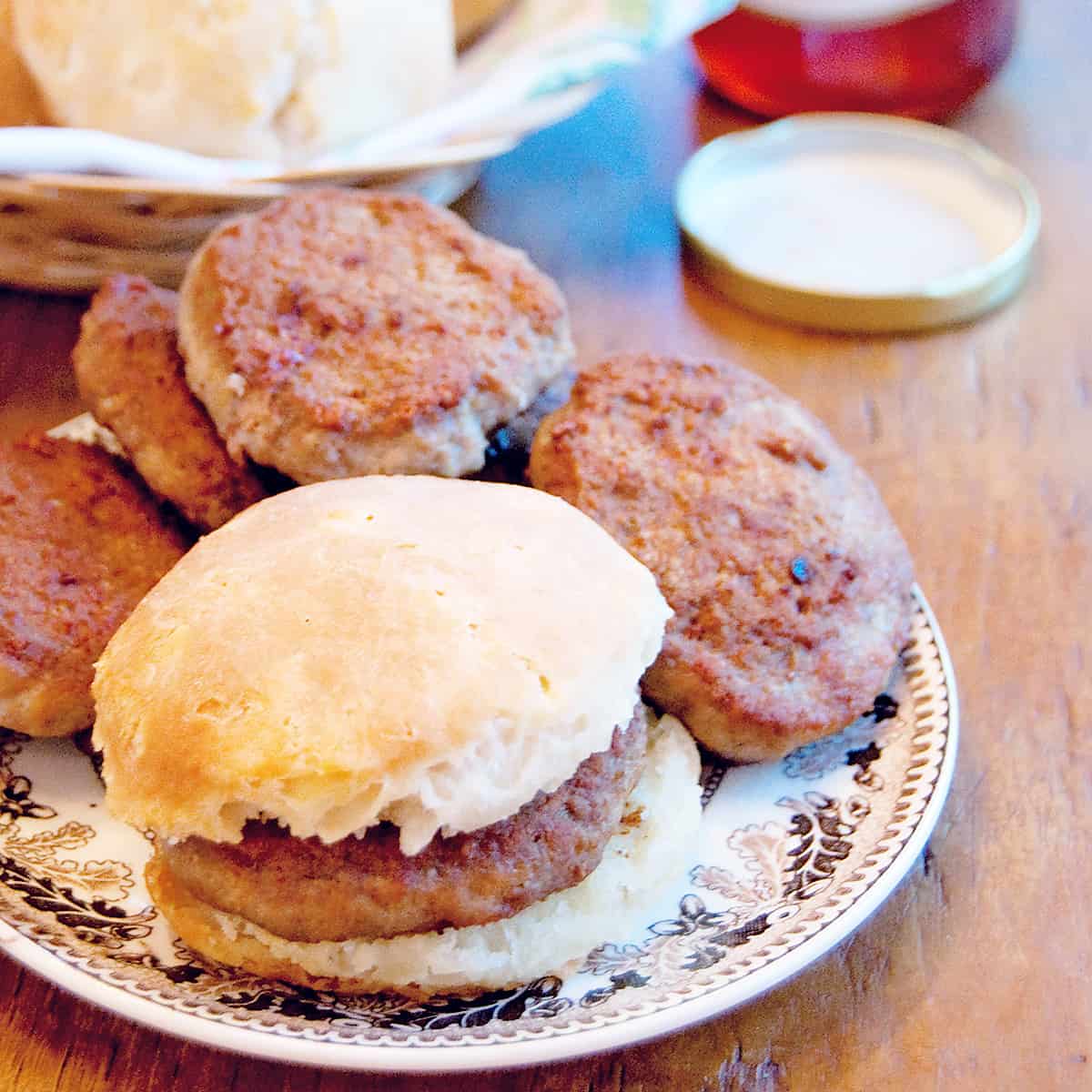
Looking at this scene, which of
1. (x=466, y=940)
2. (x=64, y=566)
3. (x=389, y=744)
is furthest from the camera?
(x=64, y=566)

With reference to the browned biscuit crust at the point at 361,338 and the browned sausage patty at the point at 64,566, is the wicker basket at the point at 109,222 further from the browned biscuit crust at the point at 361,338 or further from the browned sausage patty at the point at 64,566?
the browned sausage patty at the point at 64,566

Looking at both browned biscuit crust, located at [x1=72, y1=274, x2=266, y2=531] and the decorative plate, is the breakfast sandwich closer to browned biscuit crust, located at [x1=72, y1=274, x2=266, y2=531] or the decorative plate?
the decorative plate

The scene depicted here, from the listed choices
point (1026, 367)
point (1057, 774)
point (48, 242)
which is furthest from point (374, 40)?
point (1057, 774)

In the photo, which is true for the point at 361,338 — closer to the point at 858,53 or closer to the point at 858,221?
the point at 858,221

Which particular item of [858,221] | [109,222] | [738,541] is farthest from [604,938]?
[858,221]

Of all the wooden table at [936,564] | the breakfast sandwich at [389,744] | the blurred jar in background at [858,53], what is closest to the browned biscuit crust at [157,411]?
the breakfast sandwich at [389,744]

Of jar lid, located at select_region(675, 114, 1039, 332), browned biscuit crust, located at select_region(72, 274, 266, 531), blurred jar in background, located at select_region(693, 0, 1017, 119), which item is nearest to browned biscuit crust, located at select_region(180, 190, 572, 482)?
browned biscuit crust, located at select_region(72, 274, 266, 531)
